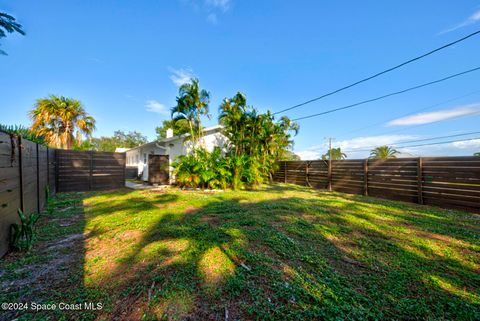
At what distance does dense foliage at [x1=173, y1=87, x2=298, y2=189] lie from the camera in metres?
9.09

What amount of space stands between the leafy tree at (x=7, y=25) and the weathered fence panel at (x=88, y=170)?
733 cm

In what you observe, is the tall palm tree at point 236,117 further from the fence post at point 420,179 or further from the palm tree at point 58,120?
the palm tree at point 58,120

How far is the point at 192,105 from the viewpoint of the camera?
10250 millimetres

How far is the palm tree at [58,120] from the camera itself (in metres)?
12.1

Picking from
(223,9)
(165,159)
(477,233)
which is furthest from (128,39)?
(477,233)

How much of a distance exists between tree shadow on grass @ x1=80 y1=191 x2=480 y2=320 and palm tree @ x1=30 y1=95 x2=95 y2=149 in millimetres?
14304

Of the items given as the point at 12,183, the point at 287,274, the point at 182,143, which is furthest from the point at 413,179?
the point at 182,143

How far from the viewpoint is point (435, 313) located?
1.58 metres

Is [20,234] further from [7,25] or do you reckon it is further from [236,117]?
[236,117]

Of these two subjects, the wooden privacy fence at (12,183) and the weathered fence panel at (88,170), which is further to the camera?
the weathered fence panel at (88,170)

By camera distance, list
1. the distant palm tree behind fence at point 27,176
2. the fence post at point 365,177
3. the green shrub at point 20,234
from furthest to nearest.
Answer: the fence post at point 365,177
the green shrub at point 20,234
the distant palm tree behind fence at point 27,176

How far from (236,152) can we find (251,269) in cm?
943

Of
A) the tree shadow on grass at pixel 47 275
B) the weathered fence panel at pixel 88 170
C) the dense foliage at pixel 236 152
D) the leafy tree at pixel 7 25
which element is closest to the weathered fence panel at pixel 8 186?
the tree shadow on grass at pixel 47 275

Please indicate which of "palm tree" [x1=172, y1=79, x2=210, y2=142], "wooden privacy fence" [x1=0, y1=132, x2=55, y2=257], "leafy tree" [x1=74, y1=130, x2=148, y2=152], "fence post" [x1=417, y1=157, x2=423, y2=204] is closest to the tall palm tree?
"palm tree" [x1=172, y1=79, x2=210, y2=142]
